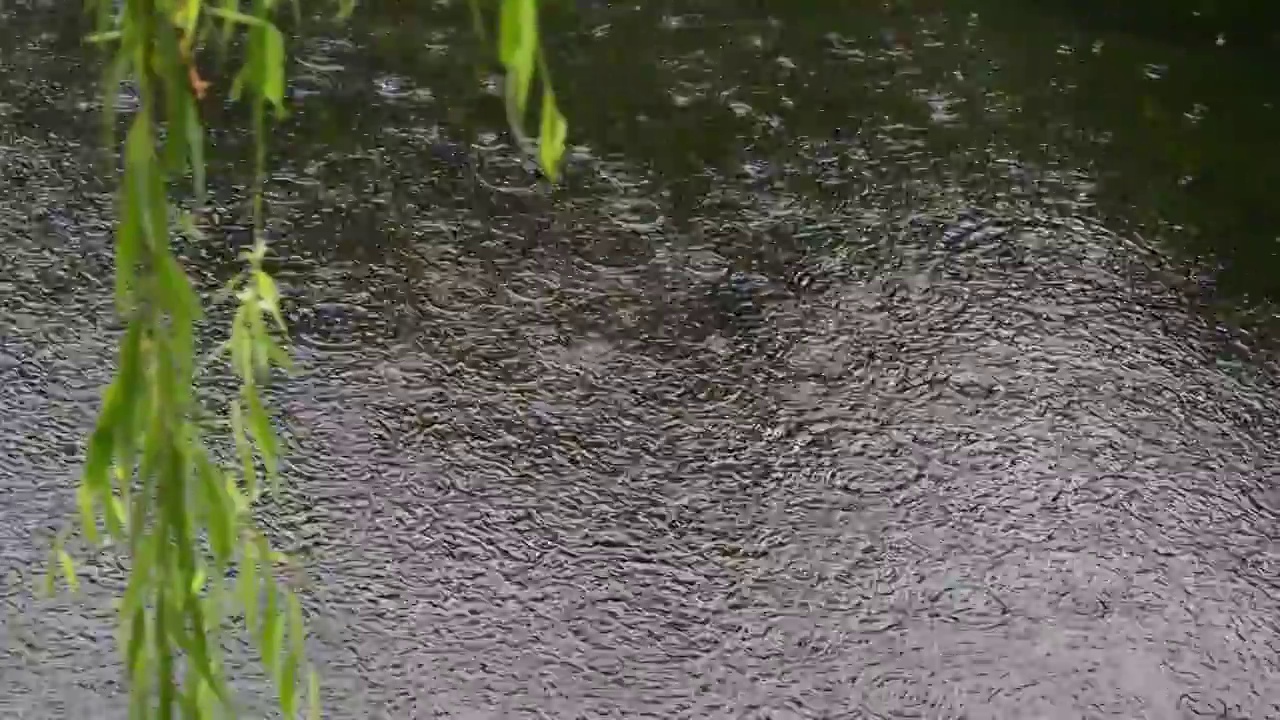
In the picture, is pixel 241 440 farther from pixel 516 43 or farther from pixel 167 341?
pixel 516 43

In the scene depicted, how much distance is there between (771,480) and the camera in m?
1.64

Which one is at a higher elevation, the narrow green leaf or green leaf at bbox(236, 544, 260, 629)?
the narrow green leaf

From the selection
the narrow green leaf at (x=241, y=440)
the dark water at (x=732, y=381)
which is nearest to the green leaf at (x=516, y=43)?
the narrow green leaf at (x=241, y=440)

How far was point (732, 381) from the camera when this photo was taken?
5.83 feet

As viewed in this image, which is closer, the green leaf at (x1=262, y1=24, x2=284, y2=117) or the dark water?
the green leaf at (x1=262, y1=24, x2=284, y2=117)

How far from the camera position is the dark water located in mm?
1419

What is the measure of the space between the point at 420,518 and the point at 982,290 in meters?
0.96

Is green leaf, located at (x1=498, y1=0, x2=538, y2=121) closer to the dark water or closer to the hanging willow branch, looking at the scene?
the hanging willow branch

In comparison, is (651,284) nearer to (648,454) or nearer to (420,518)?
(648,454)

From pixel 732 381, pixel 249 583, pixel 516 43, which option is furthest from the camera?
pixel 732 381

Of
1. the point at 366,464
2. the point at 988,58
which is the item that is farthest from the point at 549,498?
the point at 988,58

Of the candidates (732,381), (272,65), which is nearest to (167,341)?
(272,65)

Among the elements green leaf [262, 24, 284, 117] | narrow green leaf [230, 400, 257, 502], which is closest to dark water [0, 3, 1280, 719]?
narrow green leaf [230, 400, 257, 502]

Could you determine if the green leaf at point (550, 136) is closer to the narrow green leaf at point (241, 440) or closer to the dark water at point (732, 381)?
the narrow green leaf at point (241, 440)
